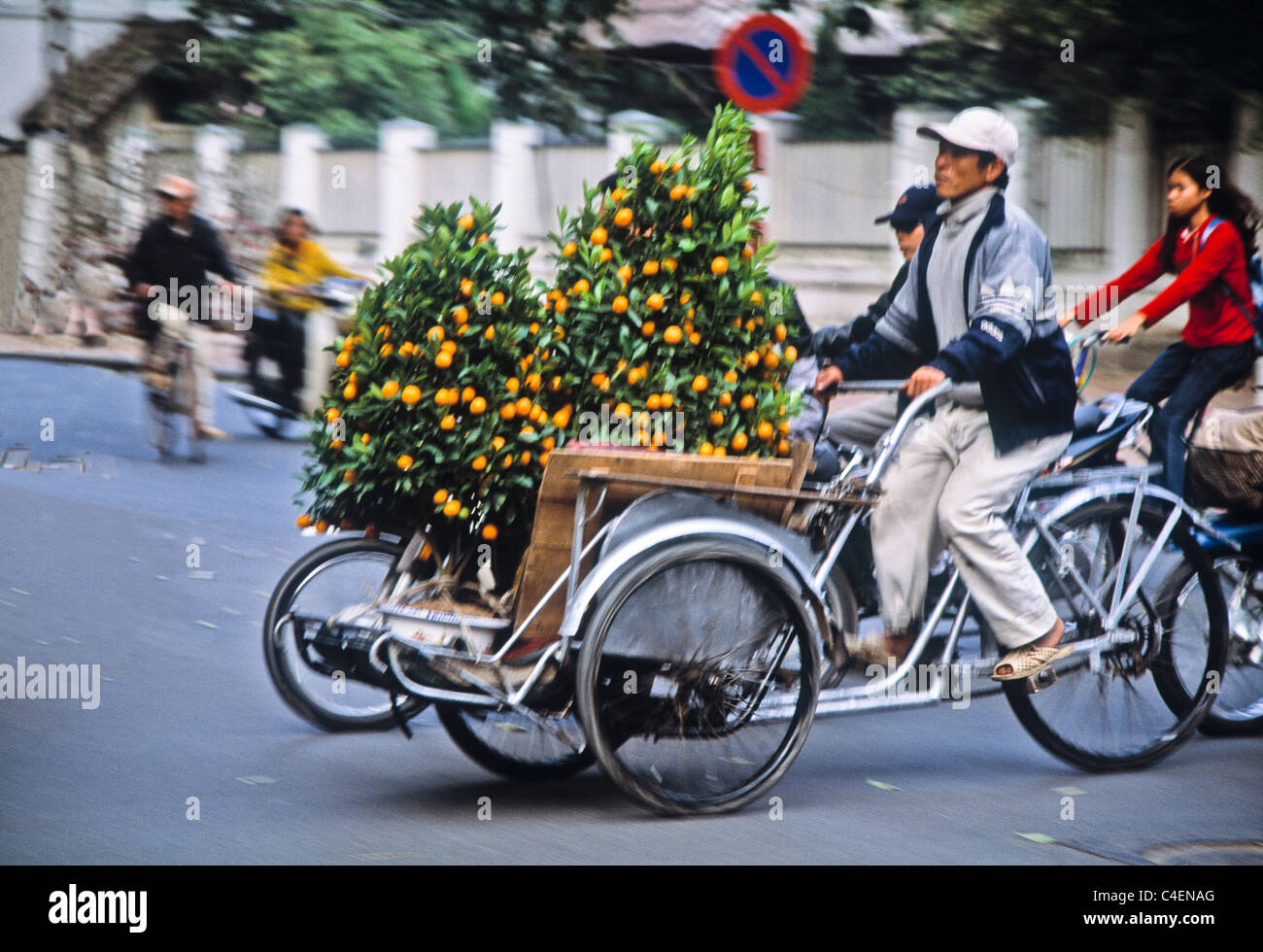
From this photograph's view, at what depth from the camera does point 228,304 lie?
11492 millimetres

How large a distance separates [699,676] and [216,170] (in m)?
9.19

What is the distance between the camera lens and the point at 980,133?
423 cm

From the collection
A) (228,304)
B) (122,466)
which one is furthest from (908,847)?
(228,304)

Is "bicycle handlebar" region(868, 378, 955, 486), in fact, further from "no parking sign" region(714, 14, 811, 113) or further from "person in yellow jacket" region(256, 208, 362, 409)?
"person in yellow jacket" region(256, 208, 362, 409)

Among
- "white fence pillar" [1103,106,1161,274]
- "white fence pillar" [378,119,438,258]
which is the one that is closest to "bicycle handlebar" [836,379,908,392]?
"white fence pillar" [1103,106,1161,274]

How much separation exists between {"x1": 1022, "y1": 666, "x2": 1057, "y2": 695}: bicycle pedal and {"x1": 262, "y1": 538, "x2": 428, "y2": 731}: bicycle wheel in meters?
1.68

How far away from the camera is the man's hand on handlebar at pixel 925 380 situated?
4113 mm

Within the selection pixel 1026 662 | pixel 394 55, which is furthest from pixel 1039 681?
pixel 394 55

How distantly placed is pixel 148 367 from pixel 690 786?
6924 millimetres

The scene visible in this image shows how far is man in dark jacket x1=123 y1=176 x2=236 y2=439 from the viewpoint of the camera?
32.7 feet

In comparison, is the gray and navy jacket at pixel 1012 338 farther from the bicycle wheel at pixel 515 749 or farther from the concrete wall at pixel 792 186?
the concrete wall at pixel 792 186

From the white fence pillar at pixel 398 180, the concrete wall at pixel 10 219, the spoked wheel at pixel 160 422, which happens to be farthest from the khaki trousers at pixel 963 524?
the white fence pillar at pixel 398 180

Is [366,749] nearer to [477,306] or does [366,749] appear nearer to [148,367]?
[477,306]

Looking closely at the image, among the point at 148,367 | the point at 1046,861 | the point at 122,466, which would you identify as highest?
the point at 148,367
